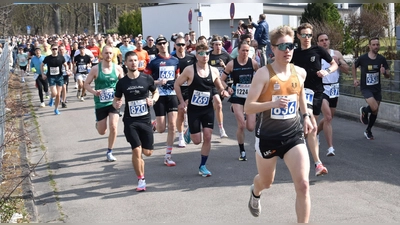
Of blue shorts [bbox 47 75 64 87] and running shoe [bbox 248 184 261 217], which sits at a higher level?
blue shorts [bbox 47 75 64 87]

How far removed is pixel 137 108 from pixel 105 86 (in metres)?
1.83

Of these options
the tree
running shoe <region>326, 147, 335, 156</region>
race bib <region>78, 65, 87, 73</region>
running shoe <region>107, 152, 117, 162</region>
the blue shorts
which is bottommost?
running shoe <region>107, 152, 117, 162</region>

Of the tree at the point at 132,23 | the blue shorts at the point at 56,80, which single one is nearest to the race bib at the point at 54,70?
the blue shorts at the point at 56,80

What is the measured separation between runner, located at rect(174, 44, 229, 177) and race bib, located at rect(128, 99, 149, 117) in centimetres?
76

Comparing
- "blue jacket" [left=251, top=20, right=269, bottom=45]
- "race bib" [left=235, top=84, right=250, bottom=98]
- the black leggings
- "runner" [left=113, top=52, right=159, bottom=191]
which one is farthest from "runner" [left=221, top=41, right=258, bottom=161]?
the black leggings

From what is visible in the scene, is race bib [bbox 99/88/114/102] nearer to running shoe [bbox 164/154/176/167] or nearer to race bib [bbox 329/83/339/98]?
running shoe [bbox 164/154/176/167]

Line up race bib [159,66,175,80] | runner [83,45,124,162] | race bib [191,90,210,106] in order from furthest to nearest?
race bib [159,66,175,80] < runner [83,45,124,162] < race bib [191,90,210,106]

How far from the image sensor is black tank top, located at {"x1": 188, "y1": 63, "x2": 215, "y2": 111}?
30.0ft

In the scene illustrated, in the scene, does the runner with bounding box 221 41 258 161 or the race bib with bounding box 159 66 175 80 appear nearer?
the runner with bounding box 221 41 258 161

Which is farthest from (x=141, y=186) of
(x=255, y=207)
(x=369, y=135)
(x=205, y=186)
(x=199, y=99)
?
(x=369, y=135)

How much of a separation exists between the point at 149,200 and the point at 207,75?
2.33 metres

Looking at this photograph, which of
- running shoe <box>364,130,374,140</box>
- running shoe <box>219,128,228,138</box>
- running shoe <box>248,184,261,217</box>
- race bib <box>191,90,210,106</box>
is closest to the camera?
running shoe <box>248,184,261,217</box>

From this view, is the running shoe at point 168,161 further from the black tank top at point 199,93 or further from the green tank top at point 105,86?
the green tank top at point 105,86

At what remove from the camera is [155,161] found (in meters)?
10.4
